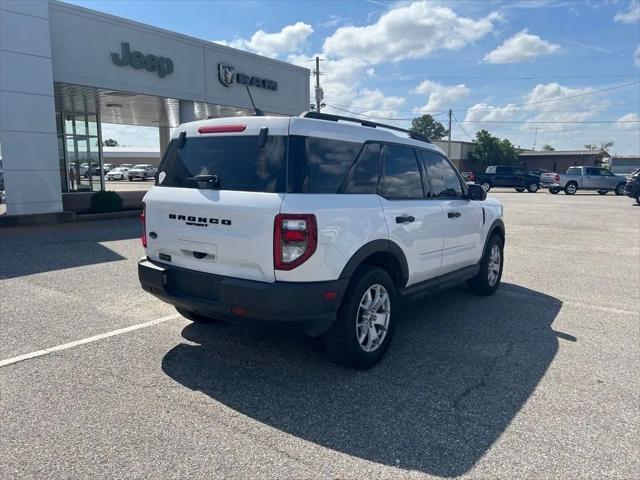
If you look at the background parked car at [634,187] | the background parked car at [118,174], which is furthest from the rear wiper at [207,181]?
the background parked car at [118,174]

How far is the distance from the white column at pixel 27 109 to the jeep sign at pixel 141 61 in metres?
2.30

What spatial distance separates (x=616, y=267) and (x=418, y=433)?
7080 mm

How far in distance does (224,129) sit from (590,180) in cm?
3394

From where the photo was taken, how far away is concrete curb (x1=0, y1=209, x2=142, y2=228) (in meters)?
12.4

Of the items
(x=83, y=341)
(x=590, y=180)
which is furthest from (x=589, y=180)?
(x=83, y=341)

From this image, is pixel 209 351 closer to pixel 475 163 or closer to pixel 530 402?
pixel 530 402

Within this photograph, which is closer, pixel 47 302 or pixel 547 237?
pixel 47 302

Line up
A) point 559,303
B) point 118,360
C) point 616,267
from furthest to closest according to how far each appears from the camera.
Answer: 1. point 616,267
2. point 559,303
3. point 118,360

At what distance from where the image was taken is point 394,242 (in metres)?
4.15

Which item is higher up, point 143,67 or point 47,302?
point 143,67

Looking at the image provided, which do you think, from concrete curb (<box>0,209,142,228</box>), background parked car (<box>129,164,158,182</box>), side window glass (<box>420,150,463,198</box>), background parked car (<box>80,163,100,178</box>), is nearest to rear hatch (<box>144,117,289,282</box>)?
side window glass (<box>420,150,463,198</box>)

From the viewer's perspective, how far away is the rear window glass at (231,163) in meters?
3.51

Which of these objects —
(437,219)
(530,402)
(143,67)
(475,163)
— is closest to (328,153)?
(437,219)

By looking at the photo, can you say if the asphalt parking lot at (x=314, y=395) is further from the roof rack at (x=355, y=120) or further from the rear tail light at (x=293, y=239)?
the roof rack at (x=355, y=120)
